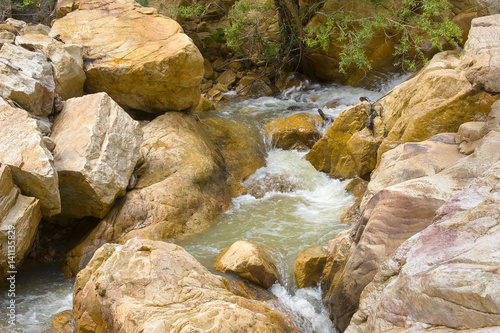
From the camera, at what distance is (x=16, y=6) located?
13.6 meters

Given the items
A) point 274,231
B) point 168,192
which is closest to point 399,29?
point 274,231

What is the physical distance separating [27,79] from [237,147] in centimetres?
427

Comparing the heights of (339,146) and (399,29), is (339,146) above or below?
below

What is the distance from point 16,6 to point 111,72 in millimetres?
8316

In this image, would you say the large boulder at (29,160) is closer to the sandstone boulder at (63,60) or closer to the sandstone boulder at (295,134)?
the sandstone boulder at (63,60)

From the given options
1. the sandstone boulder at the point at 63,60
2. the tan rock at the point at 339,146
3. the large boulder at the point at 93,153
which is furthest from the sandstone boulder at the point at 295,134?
the sandstone boulder at the point at 63,60

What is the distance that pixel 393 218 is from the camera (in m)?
3.97

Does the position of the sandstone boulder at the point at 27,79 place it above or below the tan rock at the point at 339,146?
above

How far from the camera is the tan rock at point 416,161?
193 inches

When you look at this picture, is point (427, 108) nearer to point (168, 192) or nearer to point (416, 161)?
point (416, 161)

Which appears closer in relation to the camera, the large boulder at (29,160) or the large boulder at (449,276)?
the large boulder at (449,276)

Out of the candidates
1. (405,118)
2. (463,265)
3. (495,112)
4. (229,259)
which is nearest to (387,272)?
(463,265)

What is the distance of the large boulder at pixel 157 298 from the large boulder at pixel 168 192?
1.81 meters

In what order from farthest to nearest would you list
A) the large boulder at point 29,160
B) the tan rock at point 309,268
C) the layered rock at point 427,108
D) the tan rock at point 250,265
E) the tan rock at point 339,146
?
the tan rock at point 339,146 → the layered rock at point 427,108 → the tan rock at point 309,268 → the large boulder at point 29,160 → the tan rock at point 250,265
